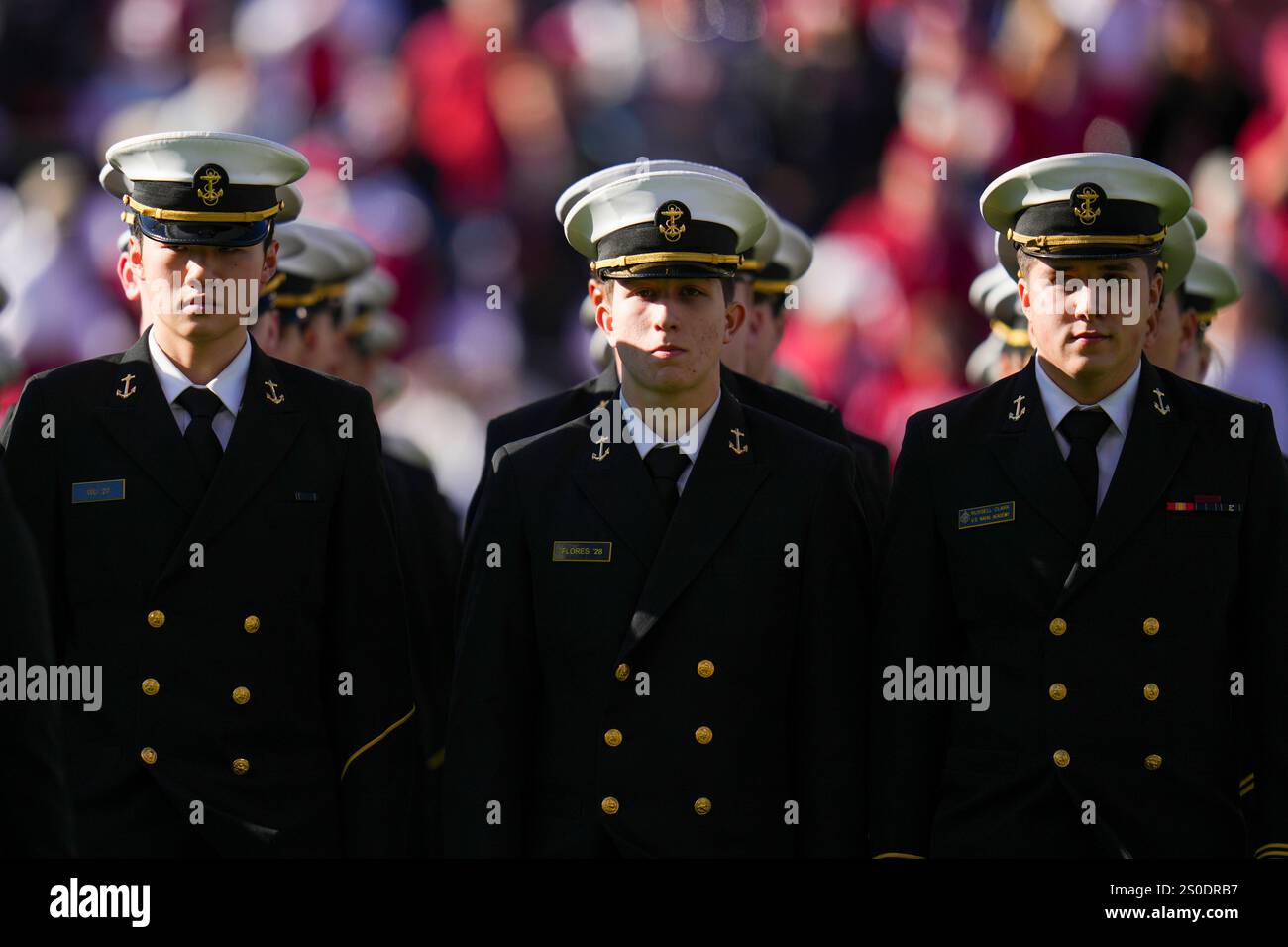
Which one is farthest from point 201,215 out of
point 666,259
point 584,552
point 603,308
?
point 584,552

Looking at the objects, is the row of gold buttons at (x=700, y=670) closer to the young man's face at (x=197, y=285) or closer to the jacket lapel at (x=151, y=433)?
the jacket lapel at (x=151, y=433)

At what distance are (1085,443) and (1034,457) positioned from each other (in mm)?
105

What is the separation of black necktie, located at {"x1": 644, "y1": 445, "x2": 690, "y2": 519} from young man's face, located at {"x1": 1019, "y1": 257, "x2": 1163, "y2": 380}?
741 mm

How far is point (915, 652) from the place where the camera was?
4398 mm

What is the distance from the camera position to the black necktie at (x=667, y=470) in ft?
15.1

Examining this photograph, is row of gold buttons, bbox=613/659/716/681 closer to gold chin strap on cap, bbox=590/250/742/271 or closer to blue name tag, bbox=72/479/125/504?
gold chin strap on cap, bbox=590/250/742/271

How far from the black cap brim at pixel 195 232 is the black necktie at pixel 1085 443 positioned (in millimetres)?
1686

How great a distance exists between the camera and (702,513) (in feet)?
14.9

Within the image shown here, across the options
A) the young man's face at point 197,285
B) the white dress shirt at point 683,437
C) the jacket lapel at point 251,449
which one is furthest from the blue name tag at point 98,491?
the white dress shirt at point 683,437

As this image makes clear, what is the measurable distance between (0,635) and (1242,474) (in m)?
2.39

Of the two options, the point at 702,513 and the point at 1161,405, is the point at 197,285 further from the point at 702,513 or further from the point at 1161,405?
the point at 1161,405

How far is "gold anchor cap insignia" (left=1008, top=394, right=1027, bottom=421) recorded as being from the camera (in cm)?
457
